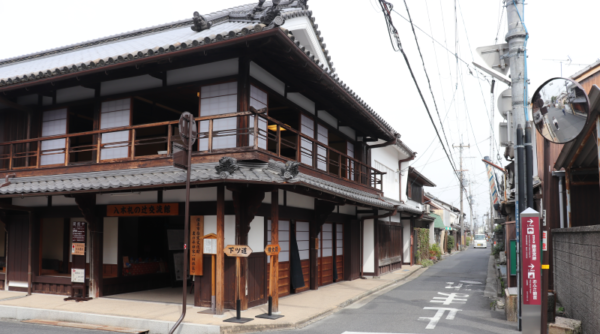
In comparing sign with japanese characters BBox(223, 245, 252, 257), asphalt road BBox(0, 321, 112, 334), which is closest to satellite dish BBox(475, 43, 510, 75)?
sign with japanese characters BBox(223, 245, 252, 257)

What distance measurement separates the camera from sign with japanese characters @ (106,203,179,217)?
1131 centimetres

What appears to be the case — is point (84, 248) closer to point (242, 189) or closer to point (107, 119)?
point (107, 119)

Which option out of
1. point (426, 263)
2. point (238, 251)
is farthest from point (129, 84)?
point (426, 263)

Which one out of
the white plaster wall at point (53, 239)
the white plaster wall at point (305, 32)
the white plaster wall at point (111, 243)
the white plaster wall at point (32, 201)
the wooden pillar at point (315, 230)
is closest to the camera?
the white plaster wall at point (111, 243)

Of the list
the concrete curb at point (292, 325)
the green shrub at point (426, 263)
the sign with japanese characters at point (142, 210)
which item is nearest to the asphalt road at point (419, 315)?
the concrete curb at point (292, 325)

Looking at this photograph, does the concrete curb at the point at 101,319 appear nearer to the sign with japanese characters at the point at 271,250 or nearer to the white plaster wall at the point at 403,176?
the sign with japanese characters at the point at 271,250

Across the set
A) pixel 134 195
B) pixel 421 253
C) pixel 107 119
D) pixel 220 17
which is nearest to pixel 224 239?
pixel 134 195

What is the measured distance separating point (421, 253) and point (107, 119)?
22.8 meters

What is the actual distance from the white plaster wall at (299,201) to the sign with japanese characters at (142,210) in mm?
3462

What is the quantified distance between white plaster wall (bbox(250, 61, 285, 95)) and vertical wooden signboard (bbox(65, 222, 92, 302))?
20.8ft

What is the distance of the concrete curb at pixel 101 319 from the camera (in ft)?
29.5

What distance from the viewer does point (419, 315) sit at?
11.2m

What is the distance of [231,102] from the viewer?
11250 mm

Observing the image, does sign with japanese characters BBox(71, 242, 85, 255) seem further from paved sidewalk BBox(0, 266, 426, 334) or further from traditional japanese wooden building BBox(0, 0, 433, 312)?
paved sidewalk BBox(0, 266, 426, 334)
